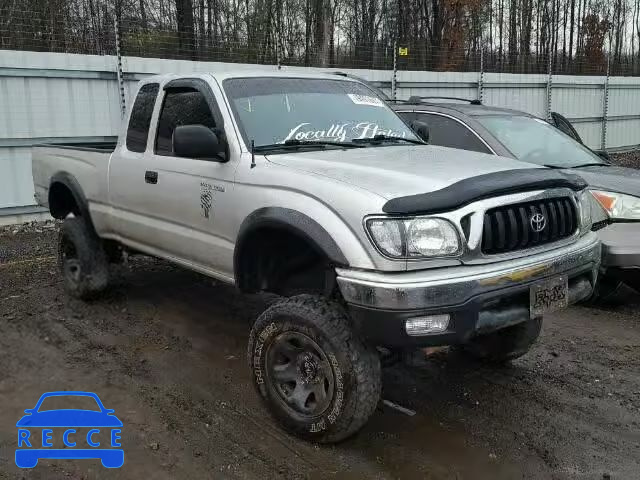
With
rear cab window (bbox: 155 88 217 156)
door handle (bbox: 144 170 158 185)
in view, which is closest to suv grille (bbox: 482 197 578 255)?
rear cab window (bbox: 155 88 217 156)

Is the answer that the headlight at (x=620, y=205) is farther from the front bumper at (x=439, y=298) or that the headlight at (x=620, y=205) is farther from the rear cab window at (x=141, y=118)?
the rear cab window at (x=141, y=118)

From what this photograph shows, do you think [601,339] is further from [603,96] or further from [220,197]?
[603,96]

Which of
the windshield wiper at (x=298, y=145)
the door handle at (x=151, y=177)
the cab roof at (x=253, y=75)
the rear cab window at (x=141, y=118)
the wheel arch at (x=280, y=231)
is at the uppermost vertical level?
the cab roof at (x=253, y=75)

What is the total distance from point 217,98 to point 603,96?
16681 mm

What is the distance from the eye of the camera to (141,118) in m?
4.95

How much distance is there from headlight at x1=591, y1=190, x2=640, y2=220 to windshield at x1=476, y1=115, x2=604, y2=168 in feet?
2.86

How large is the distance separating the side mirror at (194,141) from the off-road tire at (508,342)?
211 cm

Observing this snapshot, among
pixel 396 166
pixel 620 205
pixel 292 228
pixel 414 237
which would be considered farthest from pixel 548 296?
pixel 620 205

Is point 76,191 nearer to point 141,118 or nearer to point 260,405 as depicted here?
point 141,118

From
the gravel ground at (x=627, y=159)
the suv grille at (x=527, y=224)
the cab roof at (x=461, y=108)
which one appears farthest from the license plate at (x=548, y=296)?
the gravel ground at (x=627, y=159)

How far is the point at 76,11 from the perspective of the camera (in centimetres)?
1147

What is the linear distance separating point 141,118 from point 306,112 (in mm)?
1496

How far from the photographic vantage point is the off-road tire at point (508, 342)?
4.22 m

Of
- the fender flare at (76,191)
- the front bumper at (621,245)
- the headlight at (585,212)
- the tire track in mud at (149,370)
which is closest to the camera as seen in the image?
the tire track in mud at (149,370)
